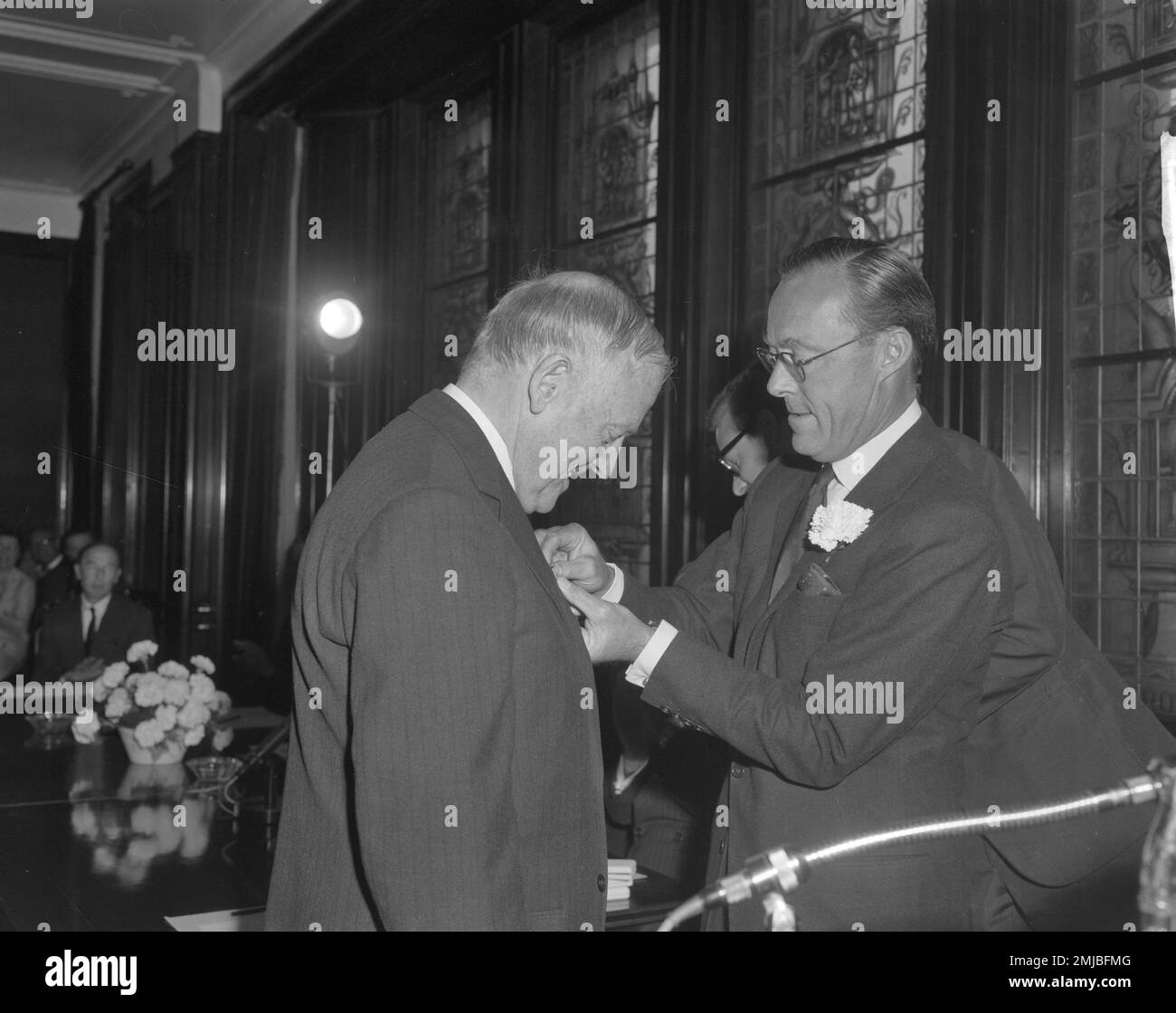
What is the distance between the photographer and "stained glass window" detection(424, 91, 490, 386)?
21.2ft

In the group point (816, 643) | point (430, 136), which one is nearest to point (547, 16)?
point (430, 136)

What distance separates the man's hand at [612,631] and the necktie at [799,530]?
0.31 meters

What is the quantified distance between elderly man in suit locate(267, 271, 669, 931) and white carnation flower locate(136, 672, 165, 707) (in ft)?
7.04

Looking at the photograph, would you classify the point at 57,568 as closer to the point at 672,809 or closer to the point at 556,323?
the point at 672,809

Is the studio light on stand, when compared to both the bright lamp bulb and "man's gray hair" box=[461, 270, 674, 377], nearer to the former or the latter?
the bright lamp bulb

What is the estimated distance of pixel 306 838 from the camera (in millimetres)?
1572

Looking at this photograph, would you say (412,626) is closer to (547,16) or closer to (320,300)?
(547,16)

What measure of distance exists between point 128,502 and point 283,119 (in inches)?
130

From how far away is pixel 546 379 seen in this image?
1663 mm

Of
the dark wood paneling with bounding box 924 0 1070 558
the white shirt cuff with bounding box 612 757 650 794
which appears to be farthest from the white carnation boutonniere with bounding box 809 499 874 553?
the white shirt cuff with bounding box 612 757 650 794

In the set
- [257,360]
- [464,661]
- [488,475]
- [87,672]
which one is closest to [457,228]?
[257,360]

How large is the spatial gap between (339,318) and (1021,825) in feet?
21.5

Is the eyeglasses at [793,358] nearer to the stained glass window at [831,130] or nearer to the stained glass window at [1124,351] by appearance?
the stained glass window at [1124,351]

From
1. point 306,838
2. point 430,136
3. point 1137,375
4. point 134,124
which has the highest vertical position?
point 134,124
